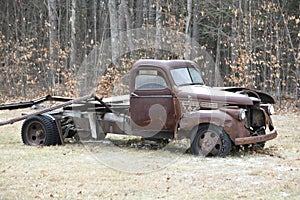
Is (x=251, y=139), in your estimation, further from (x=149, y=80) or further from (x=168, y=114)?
(x=149, y=80)

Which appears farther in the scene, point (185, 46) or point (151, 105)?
point (185, 46)

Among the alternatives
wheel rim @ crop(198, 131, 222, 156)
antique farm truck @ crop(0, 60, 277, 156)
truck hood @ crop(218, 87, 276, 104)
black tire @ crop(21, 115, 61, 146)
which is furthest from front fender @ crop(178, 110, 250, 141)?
black tire @ crop(21, 115, 61, 146)

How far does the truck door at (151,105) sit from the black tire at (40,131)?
6.20 feet

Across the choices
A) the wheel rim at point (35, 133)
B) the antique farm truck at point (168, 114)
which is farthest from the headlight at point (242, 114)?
the wheel rim at point (35, 133)

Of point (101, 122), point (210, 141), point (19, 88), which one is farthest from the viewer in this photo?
point (19, 88)

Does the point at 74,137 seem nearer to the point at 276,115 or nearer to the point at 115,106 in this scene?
the point at 115,106

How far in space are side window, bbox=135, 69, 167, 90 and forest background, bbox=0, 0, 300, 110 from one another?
27.0 ft

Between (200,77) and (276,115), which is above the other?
(200,77)

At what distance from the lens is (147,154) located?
1041 centimetres

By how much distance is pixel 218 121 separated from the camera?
9.71 meters

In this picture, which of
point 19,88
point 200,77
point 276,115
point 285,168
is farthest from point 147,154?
point 19,88

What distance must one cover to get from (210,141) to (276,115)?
8485 millimetres

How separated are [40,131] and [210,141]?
402cm

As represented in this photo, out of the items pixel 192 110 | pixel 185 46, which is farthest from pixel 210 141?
pixel 185 46
